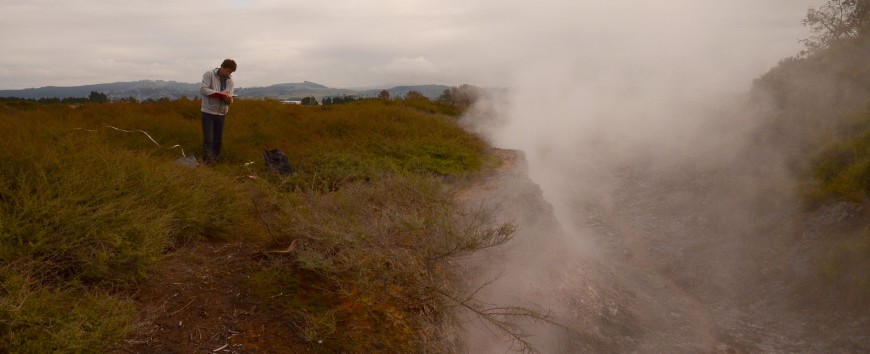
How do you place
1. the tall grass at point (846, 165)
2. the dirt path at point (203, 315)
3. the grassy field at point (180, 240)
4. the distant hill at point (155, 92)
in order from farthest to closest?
the distant hill at point (155, 92), the tall grass at point (846, 165), the dirt path at point (203, 315), the grassy field at point (180, 240)

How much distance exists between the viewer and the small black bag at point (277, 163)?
689cm

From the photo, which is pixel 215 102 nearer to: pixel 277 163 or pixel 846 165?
pixel 277 163

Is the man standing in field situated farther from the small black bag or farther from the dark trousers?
the small black bag

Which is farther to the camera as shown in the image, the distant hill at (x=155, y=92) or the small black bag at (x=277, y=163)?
the distant hill at (x=155, y=92)

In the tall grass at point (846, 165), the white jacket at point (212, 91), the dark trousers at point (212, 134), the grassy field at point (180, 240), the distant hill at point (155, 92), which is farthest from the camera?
the distant hill at point (155, 92)

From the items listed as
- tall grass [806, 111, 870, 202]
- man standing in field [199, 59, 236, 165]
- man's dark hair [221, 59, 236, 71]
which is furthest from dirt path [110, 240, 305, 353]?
tall grass [806, 111, 870, 202]

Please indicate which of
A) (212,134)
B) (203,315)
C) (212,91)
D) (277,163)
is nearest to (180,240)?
(203,315)

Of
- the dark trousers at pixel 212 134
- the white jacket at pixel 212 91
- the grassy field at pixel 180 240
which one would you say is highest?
the white jacket at pixel 212 91

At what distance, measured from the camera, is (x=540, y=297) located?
5.41 metres

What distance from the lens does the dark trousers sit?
7.43 metres

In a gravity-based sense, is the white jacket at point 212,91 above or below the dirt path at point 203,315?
above

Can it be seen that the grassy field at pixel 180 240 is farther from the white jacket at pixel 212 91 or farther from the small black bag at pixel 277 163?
the white jacket at pixel 212 91

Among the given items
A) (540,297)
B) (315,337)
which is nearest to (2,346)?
(315,337)

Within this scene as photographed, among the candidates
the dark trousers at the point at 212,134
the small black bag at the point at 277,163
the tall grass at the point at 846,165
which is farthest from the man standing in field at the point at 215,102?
the tall grass at the point at 846,165
